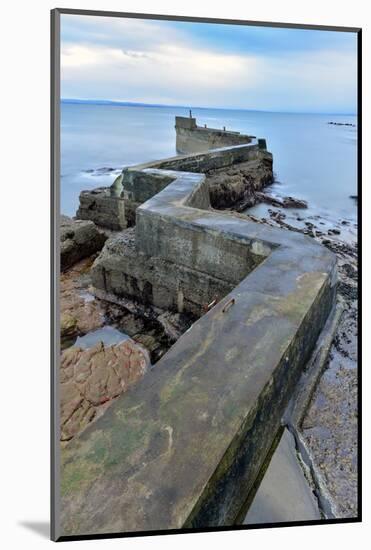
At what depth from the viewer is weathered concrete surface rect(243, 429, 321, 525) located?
203 cm

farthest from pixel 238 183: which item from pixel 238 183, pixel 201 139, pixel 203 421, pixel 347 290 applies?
pixel 201 139

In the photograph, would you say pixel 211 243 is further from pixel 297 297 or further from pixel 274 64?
pixel 274 64

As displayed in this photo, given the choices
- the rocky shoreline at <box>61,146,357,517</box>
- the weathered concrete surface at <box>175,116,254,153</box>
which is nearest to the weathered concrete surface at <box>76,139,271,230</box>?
the rocky shoreline at <box>61,146,357,517</box>

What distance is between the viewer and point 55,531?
187 cm

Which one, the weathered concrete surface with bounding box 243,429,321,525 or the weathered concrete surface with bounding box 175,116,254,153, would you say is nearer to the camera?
the weathered concrete surface with bounding box 243,429,321,525

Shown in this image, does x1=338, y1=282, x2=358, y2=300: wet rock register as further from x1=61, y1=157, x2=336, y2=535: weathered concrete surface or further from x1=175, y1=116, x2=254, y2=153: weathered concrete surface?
x1=175, y1=116, x2=254, y2=153: weathered concrete surface

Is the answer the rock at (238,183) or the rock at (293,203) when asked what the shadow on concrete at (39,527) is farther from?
the rock at (238,183)

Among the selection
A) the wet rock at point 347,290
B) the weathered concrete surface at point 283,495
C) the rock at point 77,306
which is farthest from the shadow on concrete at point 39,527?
the wet rock at point 347,290

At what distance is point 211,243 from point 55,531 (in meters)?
2.18

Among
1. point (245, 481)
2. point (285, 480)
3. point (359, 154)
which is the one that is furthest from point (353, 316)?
point (245, 481)

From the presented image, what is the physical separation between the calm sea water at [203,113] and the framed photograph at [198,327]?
2cm

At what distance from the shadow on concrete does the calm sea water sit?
69.7 inches

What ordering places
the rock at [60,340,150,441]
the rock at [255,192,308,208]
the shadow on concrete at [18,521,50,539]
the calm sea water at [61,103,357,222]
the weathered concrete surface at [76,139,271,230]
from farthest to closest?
the weathered concrete surface at [76,139,271,230] < the rock at [255,192,308,208] < the calm sea water at [61,103,357,222] < the rock at [60,340,150,441] < the shadow on concrete at [18,521,50,539]

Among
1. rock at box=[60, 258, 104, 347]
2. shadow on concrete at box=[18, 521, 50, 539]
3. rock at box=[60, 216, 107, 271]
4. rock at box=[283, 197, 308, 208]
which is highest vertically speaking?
rock at box=[283, 197, 308, 208]
